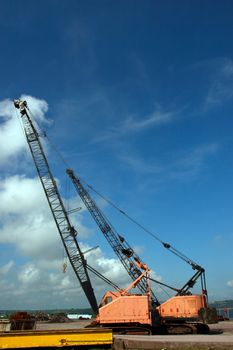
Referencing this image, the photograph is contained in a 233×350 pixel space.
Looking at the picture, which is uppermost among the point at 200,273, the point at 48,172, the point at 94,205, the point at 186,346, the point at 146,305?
the point at 48,172

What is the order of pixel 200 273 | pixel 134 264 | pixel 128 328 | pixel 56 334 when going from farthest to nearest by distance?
pixel 134 264 → pixel 200 273 → pixel 128 328 → pixel 56 334

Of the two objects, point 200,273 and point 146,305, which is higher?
point 200,273

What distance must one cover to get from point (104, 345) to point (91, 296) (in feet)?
139

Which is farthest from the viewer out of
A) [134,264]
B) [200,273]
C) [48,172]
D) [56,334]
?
[48,172]

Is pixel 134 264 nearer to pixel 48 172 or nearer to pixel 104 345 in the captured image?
pixel 48 172

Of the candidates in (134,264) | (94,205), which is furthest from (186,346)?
(94,205)

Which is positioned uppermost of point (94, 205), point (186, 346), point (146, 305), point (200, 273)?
point (94, 205)

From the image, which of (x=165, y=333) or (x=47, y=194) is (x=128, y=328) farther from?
(x=47, y=194)

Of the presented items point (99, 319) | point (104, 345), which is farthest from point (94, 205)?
point (104, 345)

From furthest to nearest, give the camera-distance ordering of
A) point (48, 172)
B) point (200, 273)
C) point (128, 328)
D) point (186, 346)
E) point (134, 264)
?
point (48, 172) < point (134, 264) < point (200, 273) < point (128, 328) < point (186, 346)

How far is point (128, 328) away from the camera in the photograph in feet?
104

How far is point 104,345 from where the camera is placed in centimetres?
1502

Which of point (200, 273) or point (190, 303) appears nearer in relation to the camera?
point (190, 303)

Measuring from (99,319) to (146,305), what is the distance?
13.6 feet
